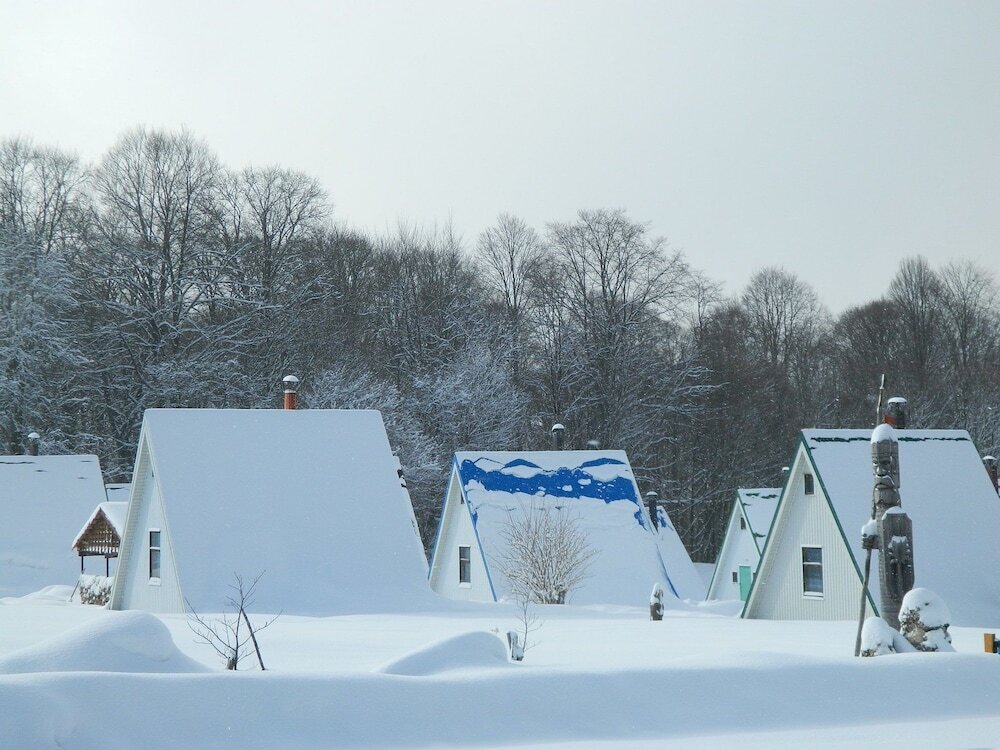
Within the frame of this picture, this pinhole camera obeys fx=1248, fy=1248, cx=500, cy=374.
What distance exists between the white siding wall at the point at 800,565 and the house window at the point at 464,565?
9.49 m

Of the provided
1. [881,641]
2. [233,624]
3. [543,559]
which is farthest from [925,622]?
[543,559]

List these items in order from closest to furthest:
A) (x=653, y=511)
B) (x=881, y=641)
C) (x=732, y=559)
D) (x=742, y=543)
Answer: (x=881, y=641) → (x=742, y=543) → (x=732, y=559) → (x=653, y=511)

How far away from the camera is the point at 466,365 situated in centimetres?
5369

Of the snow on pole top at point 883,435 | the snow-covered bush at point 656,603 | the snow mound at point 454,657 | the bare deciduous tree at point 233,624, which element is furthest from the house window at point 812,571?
the snow mound at point 454,657

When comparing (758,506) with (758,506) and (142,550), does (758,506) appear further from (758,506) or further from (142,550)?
(142,550)

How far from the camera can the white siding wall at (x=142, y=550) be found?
27.5 meters

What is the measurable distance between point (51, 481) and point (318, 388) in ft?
41.1

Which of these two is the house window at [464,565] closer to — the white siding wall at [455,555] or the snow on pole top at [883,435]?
the white siding wall at [455,555]

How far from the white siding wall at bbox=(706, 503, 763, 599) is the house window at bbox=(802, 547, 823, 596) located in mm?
16492

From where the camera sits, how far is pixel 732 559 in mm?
42969

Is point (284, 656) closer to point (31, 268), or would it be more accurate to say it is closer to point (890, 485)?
point (890, 485)

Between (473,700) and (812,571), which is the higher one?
(812,571)

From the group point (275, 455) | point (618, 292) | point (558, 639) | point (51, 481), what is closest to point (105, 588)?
point (275, 455)

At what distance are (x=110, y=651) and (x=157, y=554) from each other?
1607 centimetres
